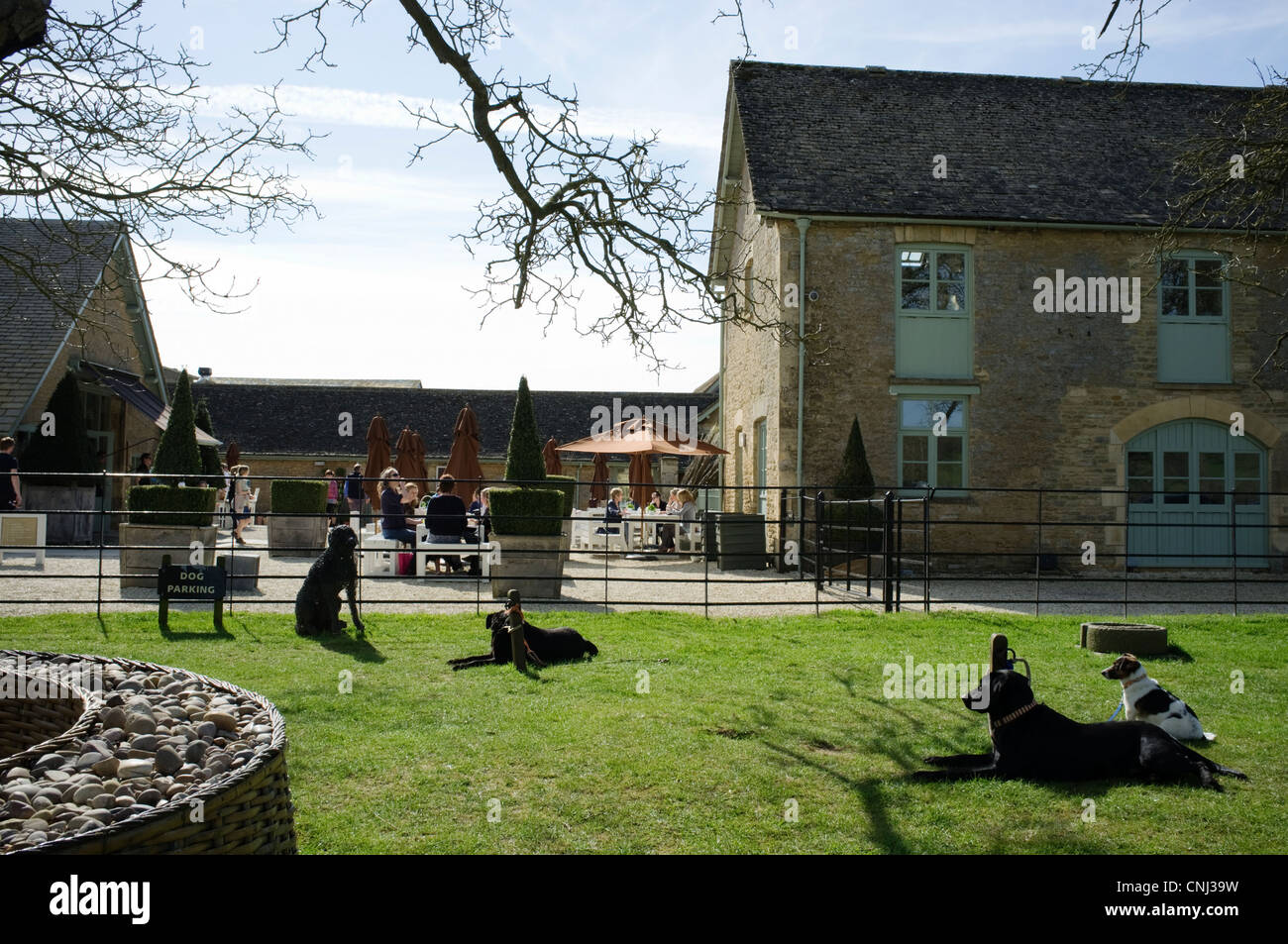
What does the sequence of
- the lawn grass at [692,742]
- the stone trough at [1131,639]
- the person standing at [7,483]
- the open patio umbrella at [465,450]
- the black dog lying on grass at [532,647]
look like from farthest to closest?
the open patio umbrella at [465,450]
the person standing at [7,483]
the stone trough at [1131,639]
the black dog lying on grass at [532,647]
the lawn grass at [692,742]

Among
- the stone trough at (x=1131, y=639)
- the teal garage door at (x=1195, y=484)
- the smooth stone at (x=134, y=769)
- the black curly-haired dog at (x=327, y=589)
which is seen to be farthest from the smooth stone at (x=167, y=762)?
the teal garage door at (x=1195, y=484)

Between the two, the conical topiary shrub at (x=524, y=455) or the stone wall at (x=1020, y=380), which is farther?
the stone wall at (x=1020, y=380)

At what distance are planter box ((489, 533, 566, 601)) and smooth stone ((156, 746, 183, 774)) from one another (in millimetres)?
8291

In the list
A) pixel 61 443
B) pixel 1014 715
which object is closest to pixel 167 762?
pixel 1014 715

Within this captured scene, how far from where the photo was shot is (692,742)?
558cm


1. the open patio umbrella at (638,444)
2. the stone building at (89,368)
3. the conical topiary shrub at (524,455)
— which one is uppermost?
the stone building at (89,368)

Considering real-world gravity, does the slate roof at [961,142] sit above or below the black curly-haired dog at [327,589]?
above

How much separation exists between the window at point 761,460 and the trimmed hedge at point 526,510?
7.02 meters

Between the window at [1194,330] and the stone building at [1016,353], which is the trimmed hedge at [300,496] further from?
the window at [1194,330]

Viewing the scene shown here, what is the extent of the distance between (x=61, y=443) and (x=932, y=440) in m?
16.2

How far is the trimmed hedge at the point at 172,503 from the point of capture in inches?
474

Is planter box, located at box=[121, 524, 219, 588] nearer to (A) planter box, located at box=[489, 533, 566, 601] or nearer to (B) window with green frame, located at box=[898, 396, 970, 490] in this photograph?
(A) planter box, located at box=[489, 533, 566, 601]

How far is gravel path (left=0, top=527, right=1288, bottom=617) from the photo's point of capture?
10828 mm

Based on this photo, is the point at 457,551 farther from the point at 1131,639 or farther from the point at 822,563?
the point at 1131,639
